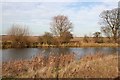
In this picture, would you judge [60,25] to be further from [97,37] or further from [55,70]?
[55,70]

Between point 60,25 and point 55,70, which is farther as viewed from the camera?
point 60,25

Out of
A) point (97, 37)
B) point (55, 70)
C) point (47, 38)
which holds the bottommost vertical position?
point (55, 70)

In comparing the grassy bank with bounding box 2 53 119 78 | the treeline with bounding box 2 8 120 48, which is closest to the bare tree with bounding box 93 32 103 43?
the treeline with bounding box 2 8 120 48

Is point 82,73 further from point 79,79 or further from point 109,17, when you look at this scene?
point 109,17

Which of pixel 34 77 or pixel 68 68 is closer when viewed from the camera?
pixel 34 77

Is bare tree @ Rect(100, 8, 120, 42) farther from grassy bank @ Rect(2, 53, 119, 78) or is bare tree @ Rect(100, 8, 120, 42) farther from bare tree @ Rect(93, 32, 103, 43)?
grassy bank @ Rect(2, 53, 119, 78)

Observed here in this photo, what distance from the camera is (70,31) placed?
39219mm

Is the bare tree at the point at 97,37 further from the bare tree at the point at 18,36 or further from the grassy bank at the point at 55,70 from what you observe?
the grassy bank at the point at 55,70

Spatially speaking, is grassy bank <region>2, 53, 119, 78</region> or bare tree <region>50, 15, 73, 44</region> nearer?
grassy bank <region>2, 53, 119, 78</region>

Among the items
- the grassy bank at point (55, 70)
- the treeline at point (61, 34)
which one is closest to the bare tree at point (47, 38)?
the treeline at point (61, 34)

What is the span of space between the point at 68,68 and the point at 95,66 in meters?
1.11

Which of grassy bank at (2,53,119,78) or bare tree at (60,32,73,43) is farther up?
bare tree at (60,32,73,43)

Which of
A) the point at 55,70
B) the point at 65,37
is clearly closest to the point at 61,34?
the point at 65,37

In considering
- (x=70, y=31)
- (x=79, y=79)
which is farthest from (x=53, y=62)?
(x=70, y=31)
